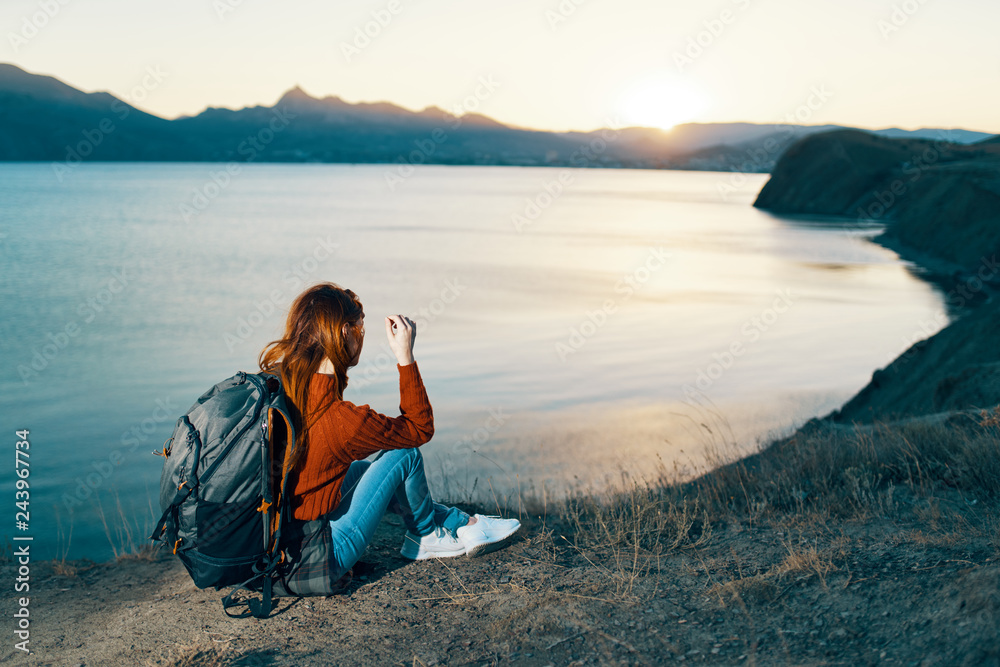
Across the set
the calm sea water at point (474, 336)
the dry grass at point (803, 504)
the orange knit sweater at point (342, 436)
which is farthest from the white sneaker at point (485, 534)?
the calm sea water at point (474, 336)

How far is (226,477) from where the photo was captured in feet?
10.2

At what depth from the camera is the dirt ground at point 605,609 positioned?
3.18 meters

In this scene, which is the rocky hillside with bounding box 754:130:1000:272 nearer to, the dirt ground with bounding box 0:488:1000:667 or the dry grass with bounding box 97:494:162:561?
the dirt ground with bounding box 0:488:1000:667

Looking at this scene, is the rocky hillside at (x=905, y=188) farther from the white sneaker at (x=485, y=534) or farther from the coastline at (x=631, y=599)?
the white sneaker at (x=485, y=534)

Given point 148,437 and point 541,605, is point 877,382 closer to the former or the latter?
point 541,605

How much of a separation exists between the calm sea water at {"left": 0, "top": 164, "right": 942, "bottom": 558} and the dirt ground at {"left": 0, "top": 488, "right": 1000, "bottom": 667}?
6.81 feet

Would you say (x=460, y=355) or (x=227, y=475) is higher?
(x=227, y=475)

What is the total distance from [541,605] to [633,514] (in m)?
1.22

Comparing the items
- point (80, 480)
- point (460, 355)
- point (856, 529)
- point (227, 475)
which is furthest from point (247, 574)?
point (460, 355)

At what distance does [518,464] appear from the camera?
9.60m

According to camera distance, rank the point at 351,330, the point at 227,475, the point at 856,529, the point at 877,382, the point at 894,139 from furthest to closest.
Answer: the point at 894,139 < the point at 877,382 < the point at 856,529 < the point at 351,330 < the point at 227,475

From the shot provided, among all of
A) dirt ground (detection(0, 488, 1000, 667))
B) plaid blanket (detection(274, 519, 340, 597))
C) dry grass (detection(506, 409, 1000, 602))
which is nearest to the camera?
dirt ground (detection(0, 488, 1000, 667))

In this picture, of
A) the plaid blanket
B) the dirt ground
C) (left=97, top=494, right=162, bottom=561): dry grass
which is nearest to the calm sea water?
(left=97, top=494, right=162, bottom=561): dry grass

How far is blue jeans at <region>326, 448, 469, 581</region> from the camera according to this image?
3.70 metres
